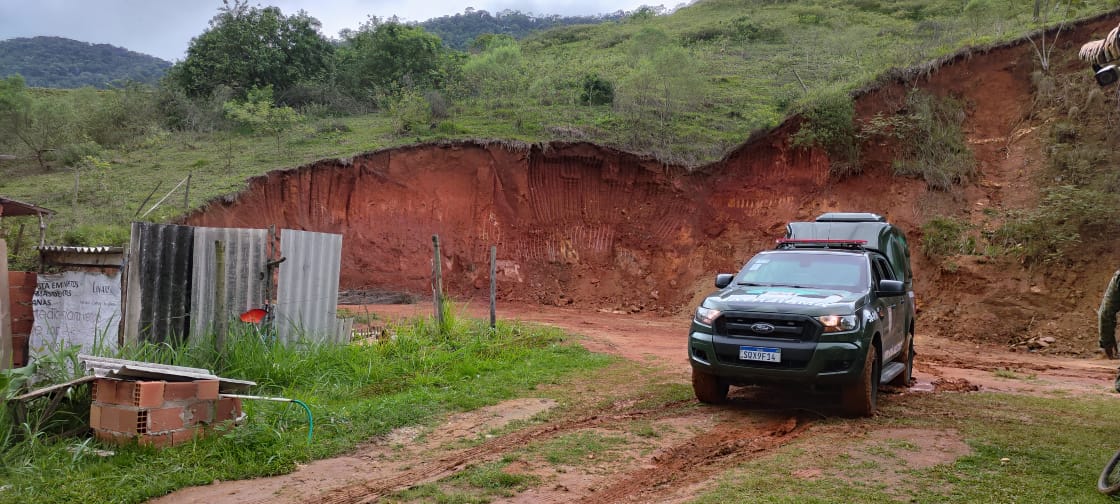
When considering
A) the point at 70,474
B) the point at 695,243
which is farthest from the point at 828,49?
the point at 70,474

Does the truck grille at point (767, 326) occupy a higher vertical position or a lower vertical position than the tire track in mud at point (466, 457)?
higher

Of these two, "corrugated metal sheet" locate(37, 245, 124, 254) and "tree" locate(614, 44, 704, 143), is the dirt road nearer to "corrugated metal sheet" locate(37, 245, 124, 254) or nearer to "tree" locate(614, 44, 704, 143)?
"corrugated metal sheet" locate(37, 245, 124, 254)

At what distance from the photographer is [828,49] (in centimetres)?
3219

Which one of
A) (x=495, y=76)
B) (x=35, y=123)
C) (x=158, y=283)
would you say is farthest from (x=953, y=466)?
(x=35, y=123)

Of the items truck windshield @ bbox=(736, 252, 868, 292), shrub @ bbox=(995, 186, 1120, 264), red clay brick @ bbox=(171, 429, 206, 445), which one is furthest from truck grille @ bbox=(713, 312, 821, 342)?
shrub @ bbox=(995, 186, 1120, 264)

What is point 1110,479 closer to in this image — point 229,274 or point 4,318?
point 229,274

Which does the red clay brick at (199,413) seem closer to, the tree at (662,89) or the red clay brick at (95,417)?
the red clay brick at (95,417)

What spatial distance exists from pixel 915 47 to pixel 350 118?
2198cm

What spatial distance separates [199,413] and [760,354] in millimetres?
4979

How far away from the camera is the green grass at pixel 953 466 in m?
4.51

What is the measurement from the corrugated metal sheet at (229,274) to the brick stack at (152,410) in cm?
233

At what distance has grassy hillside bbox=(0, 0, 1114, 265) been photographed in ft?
64.7

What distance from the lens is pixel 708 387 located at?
7250 millimetres

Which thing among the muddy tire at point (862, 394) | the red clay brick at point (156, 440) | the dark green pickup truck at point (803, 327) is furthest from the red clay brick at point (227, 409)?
the muddy tire at point (862, 394)
